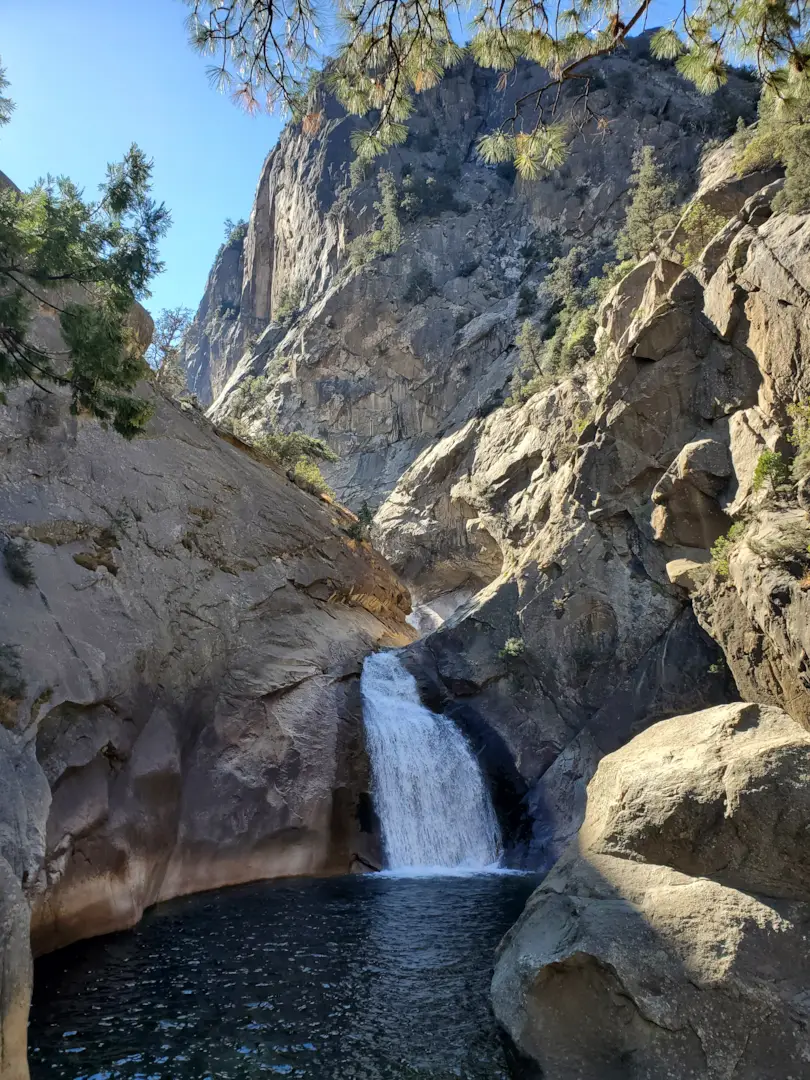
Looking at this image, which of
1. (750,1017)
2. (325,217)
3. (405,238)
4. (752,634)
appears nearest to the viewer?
(750,1017)

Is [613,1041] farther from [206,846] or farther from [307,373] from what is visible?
[307,373]

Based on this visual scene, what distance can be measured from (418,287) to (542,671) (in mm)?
43419

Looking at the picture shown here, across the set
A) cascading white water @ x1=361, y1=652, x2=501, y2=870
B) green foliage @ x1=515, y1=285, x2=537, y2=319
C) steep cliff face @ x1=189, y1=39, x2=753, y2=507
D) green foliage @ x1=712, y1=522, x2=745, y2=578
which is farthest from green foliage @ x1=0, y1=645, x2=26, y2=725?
green foliage @ x1=515, y1=285, x2=537, y2=319

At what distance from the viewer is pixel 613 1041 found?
24.4 ft

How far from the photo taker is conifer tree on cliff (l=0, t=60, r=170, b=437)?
969 cm

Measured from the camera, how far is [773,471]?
639 inches

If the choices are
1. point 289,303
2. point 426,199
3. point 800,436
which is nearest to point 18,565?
point 800,436

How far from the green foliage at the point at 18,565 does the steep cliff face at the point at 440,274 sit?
32.9 meters

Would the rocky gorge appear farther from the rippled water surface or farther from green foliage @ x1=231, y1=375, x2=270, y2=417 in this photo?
green foliage @ x1=231, y1=375, x2=270, y2=417

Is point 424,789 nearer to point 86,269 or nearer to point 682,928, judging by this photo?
point 682,928

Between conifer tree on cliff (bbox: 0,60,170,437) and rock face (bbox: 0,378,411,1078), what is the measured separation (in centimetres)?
558

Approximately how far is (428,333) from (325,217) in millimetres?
24161

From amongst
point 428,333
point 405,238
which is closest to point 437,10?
point 428,333

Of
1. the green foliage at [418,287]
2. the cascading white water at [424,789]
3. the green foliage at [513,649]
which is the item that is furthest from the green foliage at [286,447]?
the green foliage at [418,287]
